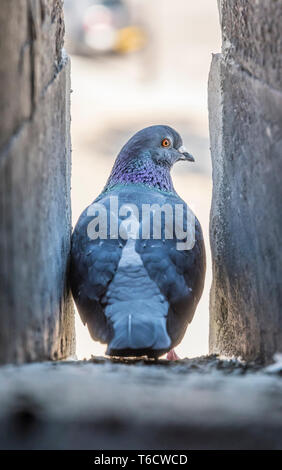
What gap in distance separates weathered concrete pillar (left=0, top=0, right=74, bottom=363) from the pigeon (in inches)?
8.0

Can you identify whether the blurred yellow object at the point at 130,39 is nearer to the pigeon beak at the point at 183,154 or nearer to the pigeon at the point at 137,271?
the pigeon beak at the point at 183,154

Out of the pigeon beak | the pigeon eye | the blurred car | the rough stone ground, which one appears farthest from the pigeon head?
the blurred car

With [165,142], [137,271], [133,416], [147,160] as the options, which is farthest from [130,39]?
[133,416]

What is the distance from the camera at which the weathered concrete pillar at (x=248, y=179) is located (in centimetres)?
368

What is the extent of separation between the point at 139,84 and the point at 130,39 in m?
3.87

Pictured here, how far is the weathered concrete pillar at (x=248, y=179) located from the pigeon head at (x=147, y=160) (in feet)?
2.12

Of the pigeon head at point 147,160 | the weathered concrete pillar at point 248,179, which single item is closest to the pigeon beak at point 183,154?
the pigeon head at point 147,160

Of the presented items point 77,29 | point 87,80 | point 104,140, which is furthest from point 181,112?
point 77,29

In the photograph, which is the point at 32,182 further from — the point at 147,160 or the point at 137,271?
the point at 147,160

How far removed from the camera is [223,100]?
4.89 metres

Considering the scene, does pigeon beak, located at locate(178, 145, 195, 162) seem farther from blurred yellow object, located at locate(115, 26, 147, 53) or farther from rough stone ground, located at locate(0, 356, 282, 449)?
blurred yellow object, located at locate(115, 26, 147, 53)

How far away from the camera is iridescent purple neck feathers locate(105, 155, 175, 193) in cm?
584

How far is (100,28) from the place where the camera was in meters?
27.3
